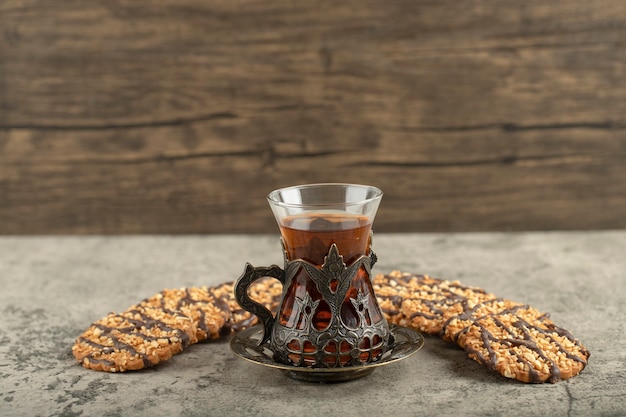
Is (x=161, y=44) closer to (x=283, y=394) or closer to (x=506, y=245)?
(x=506, y=245)

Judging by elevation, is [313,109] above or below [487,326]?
above

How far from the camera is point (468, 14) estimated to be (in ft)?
10.3

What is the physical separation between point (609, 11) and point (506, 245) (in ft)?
3.11

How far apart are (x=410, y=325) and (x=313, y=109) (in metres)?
1.45

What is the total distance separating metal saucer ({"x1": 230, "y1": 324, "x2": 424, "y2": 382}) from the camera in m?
1.60

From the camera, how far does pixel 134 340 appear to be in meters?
1.81

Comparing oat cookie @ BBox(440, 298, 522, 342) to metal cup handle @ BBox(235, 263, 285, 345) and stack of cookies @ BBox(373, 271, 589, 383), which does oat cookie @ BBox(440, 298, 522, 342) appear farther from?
metal cup handle @ BBox(235, 263, 285, 345)

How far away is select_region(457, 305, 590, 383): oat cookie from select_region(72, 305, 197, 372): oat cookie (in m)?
0.58

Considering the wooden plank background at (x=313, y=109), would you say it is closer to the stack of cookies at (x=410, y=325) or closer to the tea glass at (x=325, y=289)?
the stack of cookies at (x=410, y=325)

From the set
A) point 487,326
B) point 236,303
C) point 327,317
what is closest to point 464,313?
point 487,326

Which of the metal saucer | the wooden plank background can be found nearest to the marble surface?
the metal saucer

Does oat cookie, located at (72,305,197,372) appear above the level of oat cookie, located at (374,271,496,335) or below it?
below

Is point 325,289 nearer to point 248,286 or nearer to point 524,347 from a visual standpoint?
point 248,286

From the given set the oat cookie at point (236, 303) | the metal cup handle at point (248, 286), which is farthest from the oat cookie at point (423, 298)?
the metal cup handle at point (248, 286)
